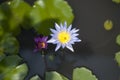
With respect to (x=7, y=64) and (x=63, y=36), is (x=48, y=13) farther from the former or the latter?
(x=7, y=64)

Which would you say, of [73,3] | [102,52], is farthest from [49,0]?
[102,52]

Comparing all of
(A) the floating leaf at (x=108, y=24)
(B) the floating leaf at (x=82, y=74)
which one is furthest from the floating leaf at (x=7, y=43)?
(A) the floating leaf at (x=108, y=24)

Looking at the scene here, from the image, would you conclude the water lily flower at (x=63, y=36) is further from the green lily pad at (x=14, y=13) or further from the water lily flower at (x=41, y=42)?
the green lily pad at (x=14, y=13)

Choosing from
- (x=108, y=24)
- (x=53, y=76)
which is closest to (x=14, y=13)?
(x=53, y=76)

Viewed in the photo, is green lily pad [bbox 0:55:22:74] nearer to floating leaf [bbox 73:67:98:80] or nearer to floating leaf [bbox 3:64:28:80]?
floating leaf [bbox 3:64:28:80]

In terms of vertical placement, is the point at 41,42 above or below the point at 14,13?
below

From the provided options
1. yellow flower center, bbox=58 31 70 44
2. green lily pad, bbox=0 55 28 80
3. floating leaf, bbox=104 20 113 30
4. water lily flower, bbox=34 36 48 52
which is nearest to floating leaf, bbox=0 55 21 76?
green lily pad, bbox=0 55 28 80
